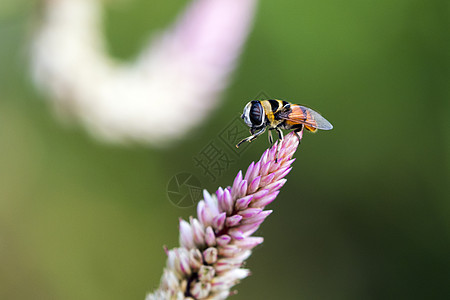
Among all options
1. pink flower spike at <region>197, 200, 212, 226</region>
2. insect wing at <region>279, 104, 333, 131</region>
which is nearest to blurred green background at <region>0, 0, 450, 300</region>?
insect wing at <region>279, 104, 333, 131</region>

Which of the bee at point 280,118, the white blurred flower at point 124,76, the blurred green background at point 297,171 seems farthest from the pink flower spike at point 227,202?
the blurred green background at point 297,171

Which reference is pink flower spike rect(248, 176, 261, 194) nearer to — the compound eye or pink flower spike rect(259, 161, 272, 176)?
pink flower spike rect(259, 161, 272, 176)

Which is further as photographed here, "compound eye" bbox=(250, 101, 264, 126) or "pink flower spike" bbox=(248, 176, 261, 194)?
"compound eye" bbox=(250, 101, 264, 126)

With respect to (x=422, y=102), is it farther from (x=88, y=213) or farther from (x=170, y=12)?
(x=88, y=213)

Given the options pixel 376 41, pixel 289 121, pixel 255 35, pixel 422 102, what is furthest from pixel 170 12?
pixel 289 121

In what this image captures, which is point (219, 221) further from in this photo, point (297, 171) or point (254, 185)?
point (297, 171)

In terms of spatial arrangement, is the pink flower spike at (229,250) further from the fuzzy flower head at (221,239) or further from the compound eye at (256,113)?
the compound eye at (256,113)

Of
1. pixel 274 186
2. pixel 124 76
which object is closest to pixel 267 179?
pixel 274 186
